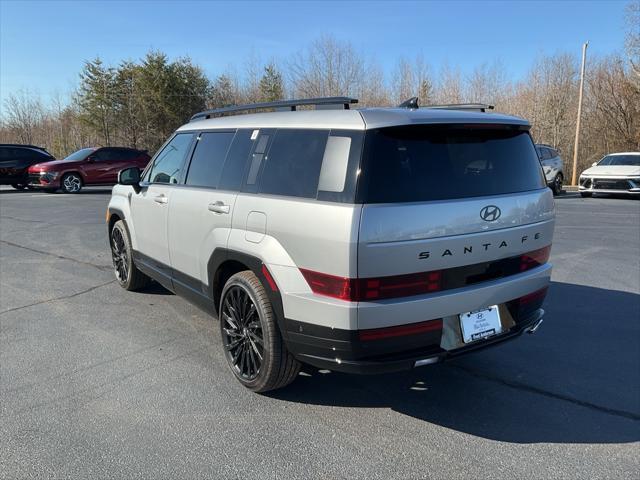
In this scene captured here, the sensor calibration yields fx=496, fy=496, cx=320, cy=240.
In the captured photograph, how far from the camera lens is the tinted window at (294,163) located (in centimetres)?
298

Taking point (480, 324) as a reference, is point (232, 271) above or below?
above

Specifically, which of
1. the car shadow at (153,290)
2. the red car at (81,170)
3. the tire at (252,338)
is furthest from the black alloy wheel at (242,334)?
the red car at (81,170)

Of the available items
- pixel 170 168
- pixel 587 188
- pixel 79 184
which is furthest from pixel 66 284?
pixel 587 188

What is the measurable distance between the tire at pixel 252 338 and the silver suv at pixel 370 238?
0.01 metres

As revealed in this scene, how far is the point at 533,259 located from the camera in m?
3.43

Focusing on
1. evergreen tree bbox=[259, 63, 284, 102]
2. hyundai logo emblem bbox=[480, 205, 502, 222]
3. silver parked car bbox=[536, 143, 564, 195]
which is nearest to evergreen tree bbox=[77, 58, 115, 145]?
evergreen tree bbox=[259, 63, 284, 102]

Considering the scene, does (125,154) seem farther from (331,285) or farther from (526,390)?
(526,390)

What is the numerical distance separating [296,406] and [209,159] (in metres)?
2.09

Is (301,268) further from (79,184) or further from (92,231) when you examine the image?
(79,184)

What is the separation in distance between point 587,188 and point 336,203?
685 inches

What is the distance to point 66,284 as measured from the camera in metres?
6.21

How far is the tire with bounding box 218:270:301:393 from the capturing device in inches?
125

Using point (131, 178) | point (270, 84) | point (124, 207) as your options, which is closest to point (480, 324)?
point (131, 178)

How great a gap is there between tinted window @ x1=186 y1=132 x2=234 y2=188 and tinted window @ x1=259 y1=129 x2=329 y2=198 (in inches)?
27.2
